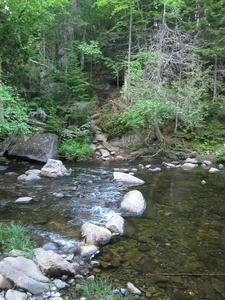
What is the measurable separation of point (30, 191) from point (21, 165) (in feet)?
13.7

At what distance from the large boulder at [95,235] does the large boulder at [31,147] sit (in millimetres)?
7485

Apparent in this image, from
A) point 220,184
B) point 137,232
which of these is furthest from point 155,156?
point 137,232

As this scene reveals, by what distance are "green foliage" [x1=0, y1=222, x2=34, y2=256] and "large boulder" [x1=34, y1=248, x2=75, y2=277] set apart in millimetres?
284

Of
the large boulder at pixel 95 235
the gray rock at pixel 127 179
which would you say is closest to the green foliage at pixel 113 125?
the gray rock at pixel 127 179

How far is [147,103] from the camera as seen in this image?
11.8m

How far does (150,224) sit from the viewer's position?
15.9 ft

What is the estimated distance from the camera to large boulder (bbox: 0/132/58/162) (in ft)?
36.2

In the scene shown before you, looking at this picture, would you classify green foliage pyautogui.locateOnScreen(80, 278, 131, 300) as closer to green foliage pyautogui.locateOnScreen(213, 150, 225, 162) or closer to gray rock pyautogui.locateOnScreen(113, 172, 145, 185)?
gray rock pyautogui.locateOnScreen(113, 172, 145, 185)

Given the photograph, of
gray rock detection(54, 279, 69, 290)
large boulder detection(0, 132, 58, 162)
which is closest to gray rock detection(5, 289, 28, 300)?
gray rock detection(54, 279, 69, 290)

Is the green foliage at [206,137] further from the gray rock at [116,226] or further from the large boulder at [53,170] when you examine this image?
the gray rock at [116,226]

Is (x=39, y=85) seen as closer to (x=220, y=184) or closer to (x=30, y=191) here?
(x=30, y=191)

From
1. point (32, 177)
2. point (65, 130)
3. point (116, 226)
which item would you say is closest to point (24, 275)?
point (116, 226)

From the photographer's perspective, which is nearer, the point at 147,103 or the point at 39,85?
the point at 147,103

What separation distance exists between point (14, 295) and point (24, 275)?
0.28 meters
